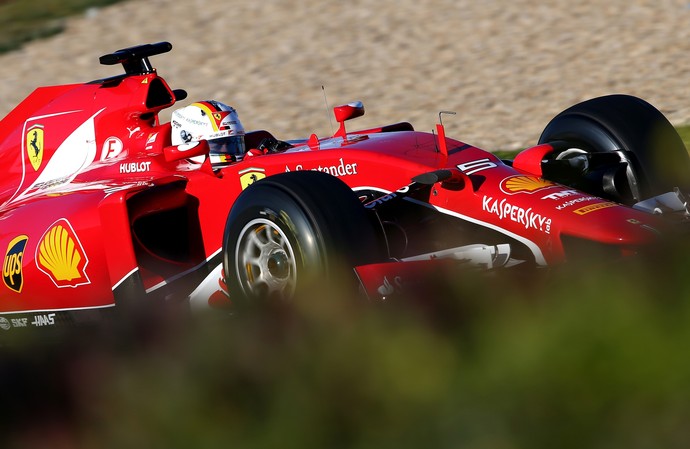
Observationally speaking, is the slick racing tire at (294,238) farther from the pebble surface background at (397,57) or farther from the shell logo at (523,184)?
the pebble surface background at (397,57)

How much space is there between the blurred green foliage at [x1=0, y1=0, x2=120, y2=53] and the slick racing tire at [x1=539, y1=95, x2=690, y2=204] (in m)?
11.6

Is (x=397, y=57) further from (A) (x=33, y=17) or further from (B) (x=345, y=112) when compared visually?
(B) (x=345, y=112)

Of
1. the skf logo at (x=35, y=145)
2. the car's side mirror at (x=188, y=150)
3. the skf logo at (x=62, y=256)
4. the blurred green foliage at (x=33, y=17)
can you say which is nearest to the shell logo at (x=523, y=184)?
the car's side mirror at (x=188, y=150)

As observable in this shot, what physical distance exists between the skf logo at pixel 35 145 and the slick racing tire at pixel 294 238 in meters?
2.43

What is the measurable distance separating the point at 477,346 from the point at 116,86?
4.27 m

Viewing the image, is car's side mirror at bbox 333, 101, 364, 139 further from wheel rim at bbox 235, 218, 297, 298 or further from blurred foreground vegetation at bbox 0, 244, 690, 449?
blurred foreground vegetation at bbox 0, 244, 690, 449

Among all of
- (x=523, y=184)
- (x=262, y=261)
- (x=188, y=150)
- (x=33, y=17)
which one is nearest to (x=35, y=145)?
(x=188, y=150)

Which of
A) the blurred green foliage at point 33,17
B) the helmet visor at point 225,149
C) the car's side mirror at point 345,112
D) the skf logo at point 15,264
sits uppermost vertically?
the blurred green foliage at point 33,17

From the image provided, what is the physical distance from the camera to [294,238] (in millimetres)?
5191

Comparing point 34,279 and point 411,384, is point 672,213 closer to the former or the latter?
point 411,384

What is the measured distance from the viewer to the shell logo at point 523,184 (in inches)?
219

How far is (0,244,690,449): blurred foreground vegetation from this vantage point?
3336 mm

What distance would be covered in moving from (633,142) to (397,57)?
8.09m

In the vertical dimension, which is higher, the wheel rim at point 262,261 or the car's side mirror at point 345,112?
the car's side mirror at point 345,112
